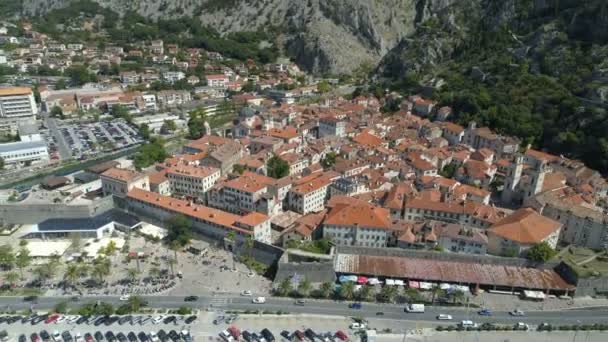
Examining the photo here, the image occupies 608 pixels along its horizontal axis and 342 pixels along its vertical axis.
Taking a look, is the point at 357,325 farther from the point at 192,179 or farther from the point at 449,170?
the point at 449,170

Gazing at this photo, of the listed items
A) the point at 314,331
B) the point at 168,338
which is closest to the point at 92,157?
the point at 168,338

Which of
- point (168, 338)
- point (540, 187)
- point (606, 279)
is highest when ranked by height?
point (540, 187)

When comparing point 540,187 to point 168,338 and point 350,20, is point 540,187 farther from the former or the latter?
point 350,20

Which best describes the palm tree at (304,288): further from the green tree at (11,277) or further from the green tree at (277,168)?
the green tree at (11,277)

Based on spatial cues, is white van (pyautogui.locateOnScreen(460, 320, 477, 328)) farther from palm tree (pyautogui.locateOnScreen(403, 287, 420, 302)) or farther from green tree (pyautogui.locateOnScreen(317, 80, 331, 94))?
green tree (pyautogui.locateOnScreen(317, 80, 331, 94))

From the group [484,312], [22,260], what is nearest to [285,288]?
[484,312]

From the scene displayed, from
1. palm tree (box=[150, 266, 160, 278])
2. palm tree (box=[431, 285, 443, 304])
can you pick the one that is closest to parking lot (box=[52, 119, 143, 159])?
palm tree (box=[150, 266, 160, 278])
